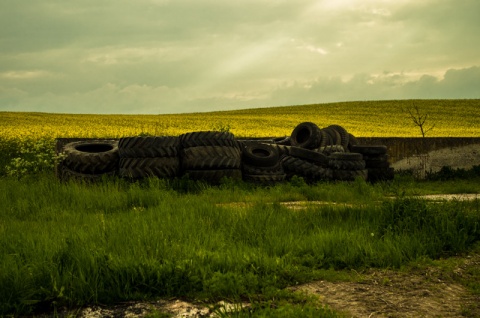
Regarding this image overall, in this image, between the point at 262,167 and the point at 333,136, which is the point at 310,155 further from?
the point at 333,136

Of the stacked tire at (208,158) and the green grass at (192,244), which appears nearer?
the green grass at (192,244)

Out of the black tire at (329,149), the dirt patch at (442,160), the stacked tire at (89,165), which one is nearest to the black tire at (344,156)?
the black tire at (329,149)

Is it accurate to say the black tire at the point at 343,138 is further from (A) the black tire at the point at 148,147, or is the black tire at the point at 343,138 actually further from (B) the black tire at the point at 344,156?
(A) the black tire at the point at 148,147

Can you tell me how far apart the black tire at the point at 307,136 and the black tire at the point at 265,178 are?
2698mm

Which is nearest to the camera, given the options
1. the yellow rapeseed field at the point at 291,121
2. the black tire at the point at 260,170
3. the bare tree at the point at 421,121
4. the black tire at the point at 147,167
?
the black tire at the point at 147,167

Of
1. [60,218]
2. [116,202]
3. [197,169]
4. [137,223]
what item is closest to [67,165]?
[197,169]

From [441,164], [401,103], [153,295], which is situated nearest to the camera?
[153,295]

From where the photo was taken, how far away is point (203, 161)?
375 inches

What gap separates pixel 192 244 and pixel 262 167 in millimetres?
5867

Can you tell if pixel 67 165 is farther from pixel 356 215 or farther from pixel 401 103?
pixel 401 103

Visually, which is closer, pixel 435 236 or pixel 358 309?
pixel 358 309

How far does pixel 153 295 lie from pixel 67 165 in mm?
6767

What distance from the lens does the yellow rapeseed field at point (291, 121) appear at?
27413 mm

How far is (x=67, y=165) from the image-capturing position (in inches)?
395
